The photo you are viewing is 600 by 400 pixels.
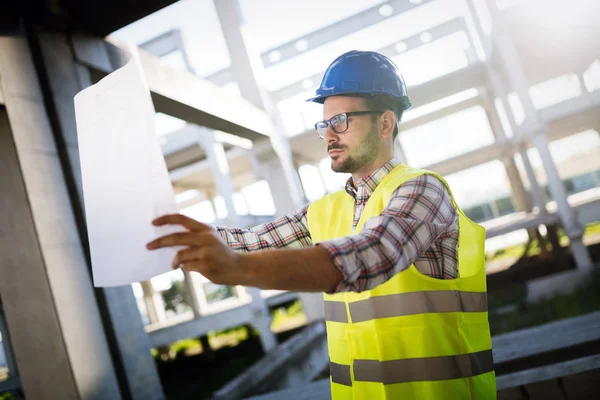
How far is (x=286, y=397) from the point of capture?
3381mm

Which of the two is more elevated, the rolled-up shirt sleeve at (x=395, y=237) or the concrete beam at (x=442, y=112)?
the concrete beam at (x=442, y=112)

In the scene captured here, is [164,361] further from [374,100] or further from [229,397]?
[374,100]

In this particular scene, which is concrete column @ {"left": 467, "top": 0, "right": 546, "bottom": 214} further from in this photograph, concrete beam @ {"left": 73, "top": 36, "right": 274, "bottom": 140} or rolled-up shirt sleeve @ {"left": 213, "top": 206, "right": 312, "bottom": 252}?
rolled-up shirt sleeve @ {"left": 213, "top": 206, "right": 312, "bottom": 252}

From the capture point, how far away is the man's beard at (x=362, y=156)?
70.1 inches

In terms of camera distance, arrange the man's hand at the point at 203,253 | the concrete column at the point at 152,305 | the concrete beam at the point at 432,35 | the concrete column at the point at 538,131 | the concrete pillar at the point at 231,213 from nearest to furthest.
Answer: the man's hand at the point at 203,253, the concrete column at the point at 538,131, the concrete pillar at the point at 231,213, the concrete beam at the point at 432,35, the concrete column at the point at 152,305

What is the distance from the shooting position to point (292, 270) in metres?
1.06

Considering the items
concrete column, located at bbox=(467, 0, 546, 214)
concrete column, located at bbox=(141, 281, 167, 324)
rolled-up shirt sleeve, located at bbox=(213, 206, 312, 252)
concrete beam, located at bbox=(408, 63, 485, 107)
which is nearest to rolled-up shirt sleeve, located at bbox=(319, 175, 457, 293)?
rolled-up shirt sleeve, located at bbox=(213, 206, 312, 252)

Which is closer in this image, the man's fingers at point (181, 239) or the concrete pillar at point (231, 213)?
the man's fingers at point (181, 239)

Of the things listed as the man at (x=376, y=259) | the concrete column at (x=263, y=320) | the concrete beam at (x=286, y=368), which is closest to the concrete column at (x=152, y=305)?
the concrete column at (x=263, y=320)

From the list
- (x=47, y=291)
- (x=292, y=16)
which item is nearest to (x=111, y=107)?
(x=47, y=291)

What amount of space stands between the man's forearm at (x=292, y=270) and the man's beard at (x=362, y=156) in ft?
2.41

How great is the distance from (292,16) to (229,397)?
7763 mm

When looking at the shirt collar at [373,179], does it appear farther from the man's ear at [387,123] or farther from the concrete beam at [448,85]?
the concrete beam at [448,85]

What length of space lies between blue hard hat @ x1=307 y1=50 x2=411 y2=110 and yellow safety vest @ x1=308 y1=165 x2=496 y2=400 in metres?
0.43
